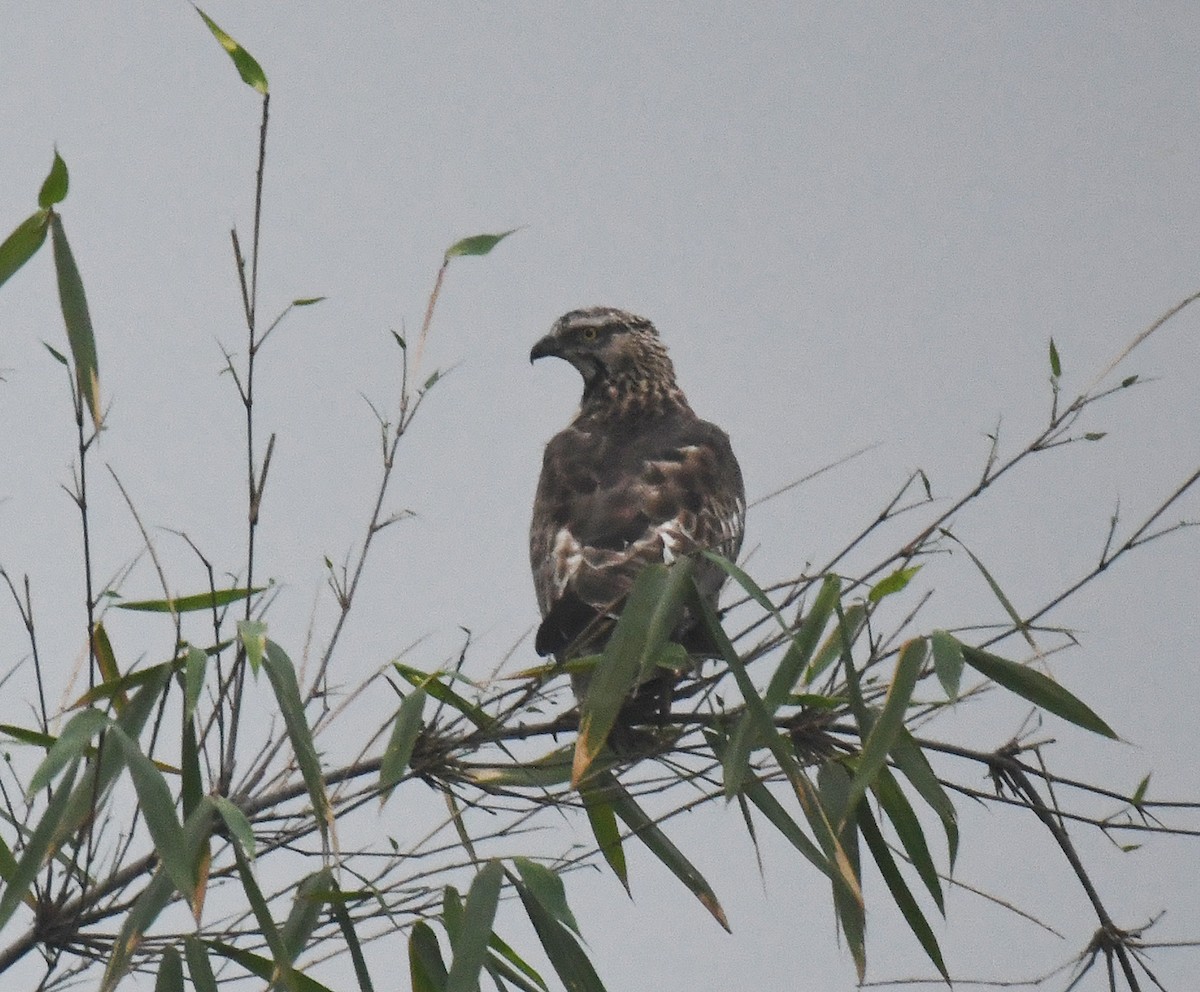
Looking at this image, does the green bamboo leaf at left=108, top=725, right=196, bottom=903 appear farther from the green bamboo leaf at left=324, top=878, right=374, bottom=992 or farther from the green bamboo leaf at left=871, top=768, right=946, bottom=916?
the green bamboo leaf at left=871, top=768, right=946, bottom=916

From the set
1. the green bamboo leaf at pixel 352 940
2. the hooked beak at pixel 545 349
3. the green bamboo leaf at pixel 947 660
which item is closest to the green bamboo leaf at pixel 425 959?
the green bamboo leaf at pixel 352 940

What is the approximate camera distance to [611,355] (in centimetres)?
677

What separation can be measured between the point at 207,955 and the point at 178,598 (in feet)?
2.34

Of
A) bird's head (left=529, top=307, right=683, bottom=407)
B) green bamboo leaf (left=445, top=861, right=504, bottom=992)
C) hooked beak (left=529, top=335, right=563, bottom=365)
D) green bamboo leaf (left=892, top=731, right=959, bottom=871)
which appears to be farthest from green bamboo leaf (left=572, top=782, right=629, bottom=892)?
hooked beak (left=529, top=335, right=563, bottom=365)

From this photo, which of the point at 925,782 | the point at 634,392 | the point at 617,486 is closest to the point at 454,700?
the point at 925,782

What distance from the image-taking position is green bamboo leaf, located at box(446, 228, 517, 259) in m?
3.65

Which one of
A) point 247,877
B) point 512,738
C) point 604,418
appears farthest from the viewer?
point 604,418

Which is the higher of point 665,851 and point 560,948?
point 665,851

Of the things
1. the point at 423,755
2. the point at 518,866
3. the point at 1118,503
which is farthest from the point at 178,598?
the point at 1118,503

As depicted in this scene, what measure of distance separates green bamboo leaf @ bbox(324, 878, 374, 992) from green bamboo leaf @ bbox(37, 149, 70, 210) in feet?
4.58

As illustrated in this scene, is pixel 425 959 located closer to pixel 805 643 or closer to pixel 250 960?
pixel 250 960

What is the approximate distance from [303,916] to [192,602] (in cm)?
67

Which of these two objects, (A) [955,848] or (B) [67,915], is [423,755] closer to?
(B) [67,915]

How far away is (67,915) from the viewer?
330 centimetres
